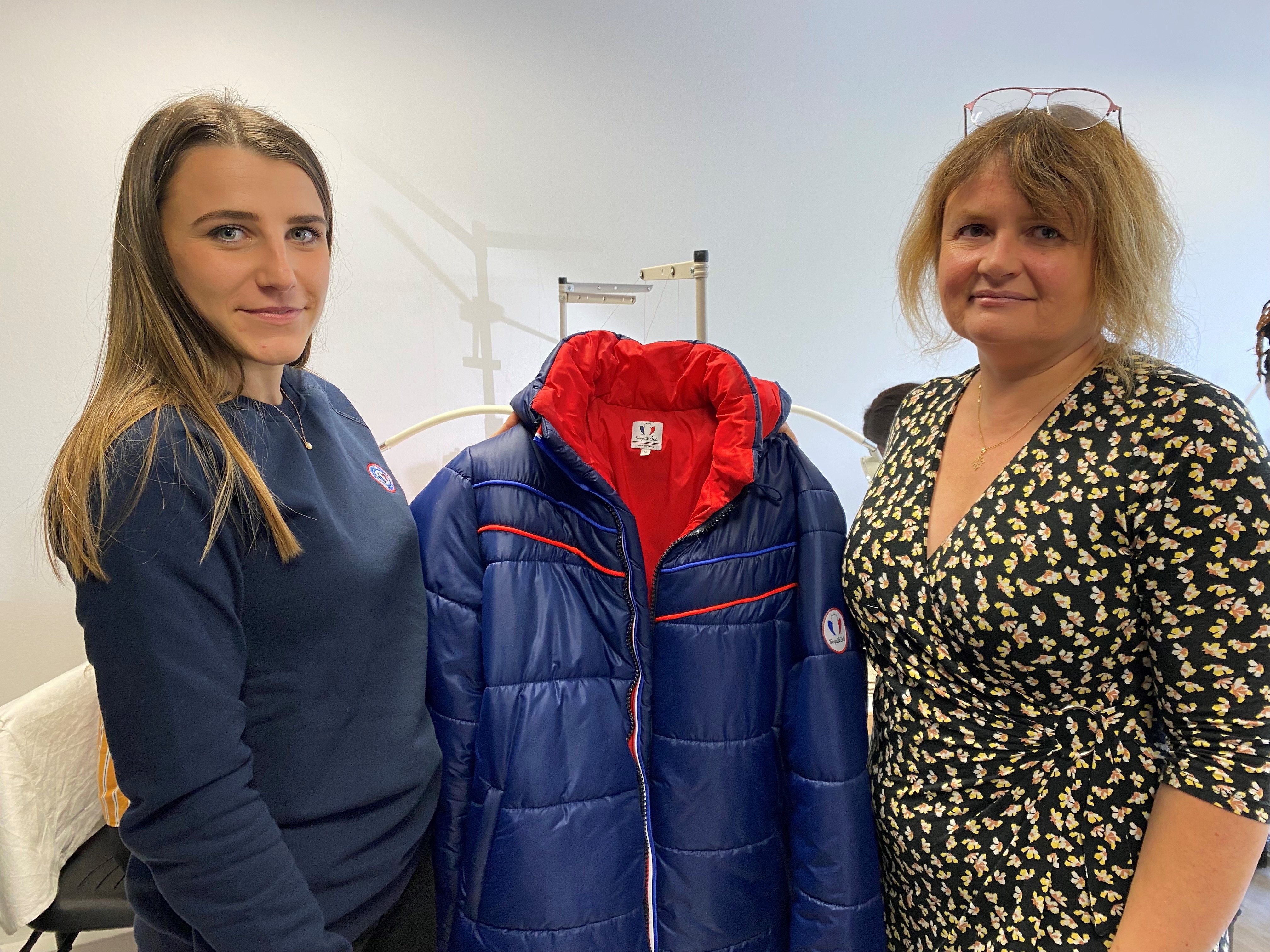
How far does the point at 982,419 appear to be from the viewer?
1.10 metres

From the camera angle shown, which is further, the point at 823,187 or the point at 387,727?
the point at 823,187

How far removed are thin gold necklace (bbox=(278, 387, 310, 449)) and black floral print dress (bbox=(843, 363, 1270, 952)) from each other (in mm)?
765

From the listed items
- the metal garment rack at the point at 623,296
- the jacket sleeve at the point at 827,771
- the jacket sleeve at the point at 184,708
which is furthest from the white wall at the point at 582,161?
the jacket sleeve at the point at 827,771

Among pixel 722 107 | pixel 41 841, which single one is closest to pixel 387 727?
pixel 41 841

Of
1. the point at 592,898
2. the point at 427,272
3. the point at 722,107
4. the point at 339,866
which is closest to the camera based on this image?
the point at 339,866

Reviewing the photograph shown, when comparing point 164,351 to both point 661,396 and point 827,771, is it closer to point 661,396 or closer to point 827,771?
point 661,396

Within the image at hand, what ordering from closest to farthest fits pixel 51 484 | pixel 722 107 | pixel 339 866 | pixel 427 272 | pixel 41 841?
pixel 51 484 < pixel 339 866 < pixel 41 841 < pixel 427 272 < pixel 722 107

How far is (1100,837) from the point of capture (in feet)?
3.05

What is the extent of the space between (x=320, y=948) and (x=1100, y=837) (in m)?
0.89

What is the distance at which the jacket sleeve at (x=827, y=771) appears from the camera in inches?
44.1

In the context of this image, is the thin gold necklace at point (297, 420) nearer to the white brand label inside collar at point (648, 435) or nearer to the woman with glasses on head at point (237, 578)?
the woman with glasses on head at point (237, 578)

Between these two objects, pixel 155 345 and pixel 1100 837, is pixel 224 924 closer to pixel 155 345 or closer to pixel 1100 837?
pixel 155 345

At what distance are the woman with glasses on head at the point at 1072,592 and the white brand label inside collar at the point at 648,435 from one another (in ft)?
1.77

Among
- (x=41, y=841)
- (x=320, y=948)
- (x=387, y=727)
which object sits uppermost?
(x=387, y=727)
